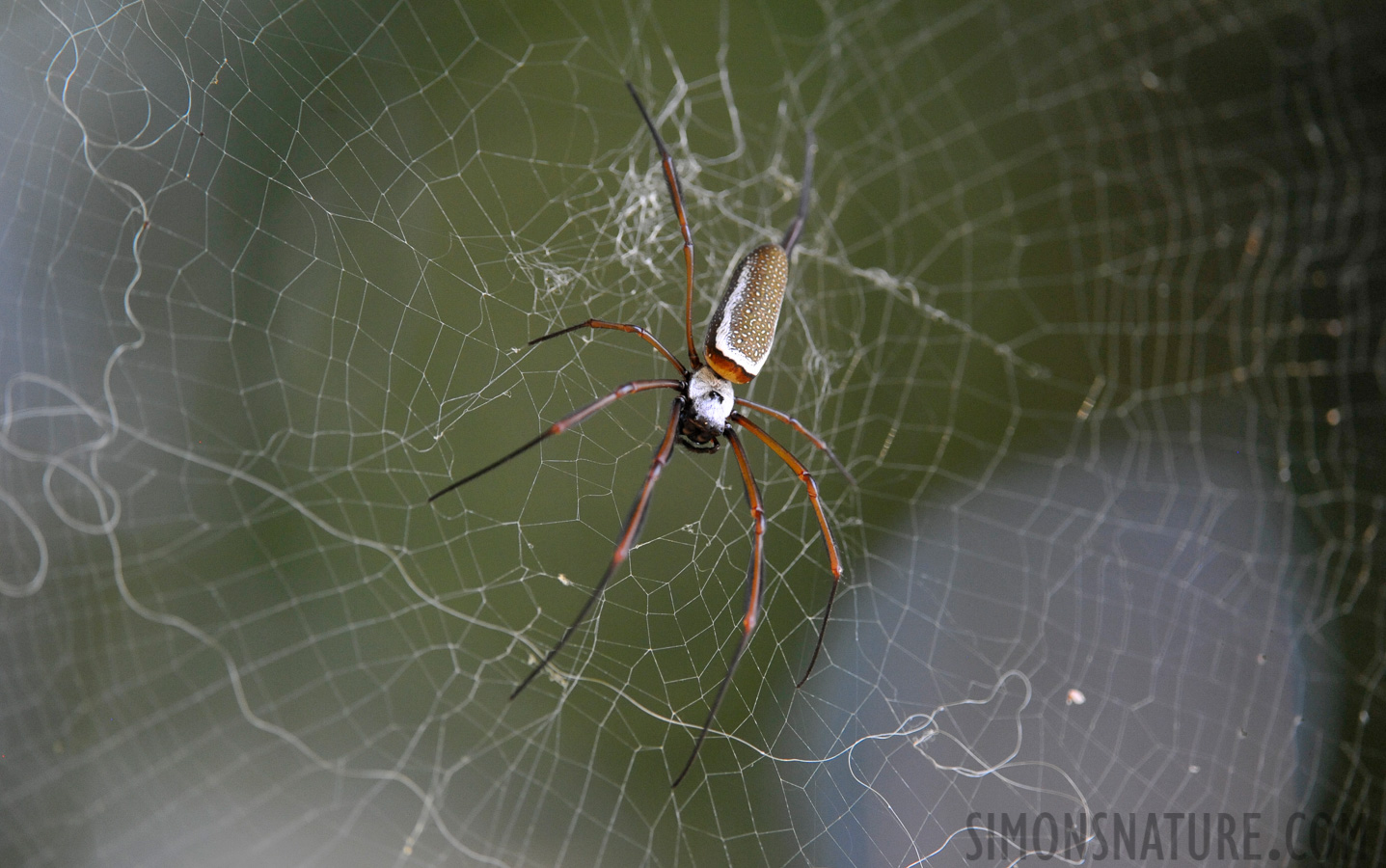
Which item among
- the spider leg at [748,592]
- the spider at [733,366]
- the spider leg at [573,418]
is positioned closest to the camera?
the spider leg at [573,418]

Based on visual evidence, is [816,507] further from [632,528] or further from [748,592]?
[632,528]

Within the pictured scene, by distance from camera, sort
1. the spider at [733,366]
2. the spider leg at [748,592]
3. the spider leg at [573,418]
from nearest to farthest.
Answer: the spider leg at [573,418]
the spider leg at [748,592]
the spider at [733,366]

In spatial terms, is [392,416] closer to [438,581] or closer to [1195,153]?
[438,581]

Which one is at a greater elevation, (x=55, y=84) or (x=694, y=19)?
(x=694, y=19)

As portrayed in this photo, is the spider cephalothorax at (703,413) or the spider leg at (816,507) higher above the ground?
the spider cephalothorax at (703,413)

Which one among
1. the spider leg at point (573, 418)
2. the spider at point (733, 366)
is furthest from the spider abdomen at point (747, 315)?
the spider leg at point (573, 418)

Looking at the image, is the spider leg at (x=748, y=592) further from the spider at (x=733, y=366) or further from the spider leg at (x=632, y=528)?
the spider leg at (x=632, y=528)

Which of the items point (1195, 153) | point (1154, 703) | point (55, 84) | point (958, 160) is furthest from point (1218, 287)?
point (55, 84)
